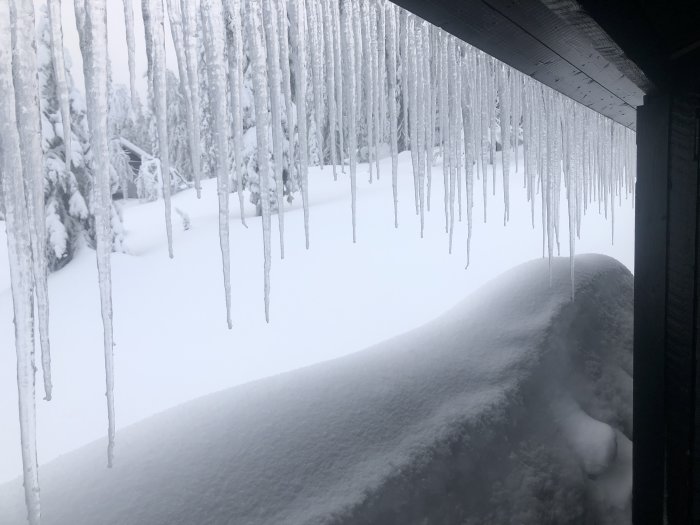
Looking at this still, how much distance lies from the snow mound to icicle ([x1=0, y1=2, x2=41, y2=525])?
71 centimetres

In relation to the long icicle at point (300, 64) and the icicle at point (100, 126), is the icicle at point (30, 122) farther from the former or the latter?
the long icicle at point (300, 64)

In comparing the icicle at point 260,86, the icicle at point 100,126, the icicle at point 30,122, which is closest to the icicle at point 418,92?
the icicle at point 260,86

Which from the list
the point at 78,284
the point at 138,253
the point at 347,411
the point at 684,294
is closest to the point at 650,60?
the point at 684,294

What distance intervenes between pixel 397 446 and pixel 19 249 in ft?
5.62

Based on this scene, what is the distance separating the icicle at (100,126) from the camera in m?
1.29

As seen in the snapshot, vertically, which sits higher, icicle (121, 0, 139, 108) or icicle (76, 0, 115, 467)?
icicle (121, 0, 139, 108)

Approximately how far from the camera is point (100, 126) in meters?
1.41

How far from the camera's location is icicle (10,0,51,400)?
3.40 feet

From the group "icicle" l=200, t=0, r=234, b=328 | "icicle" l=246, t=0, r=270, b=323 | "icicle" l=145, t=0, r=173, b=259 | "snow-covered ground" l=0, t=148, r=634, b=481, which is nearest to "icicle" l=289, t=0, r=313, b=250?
"icicle" l=246, t=0, r=270, b=323

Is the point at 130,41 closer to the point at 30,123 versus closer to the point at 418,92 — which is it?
the point at 30,123

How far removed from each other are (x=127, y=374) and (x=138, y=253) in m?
4.17

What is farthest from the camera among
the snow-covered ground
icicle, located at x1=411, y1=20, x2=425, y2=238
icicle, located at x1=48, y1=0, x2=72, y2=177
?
the snow-covered ground

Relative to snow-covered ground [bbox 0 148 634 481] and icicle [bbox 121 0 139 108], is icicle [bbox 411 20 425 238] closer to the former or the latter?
icicle [bbox 121 0 139 108]

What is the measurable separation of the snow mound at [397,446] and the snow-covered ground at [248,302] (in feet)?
8.50
